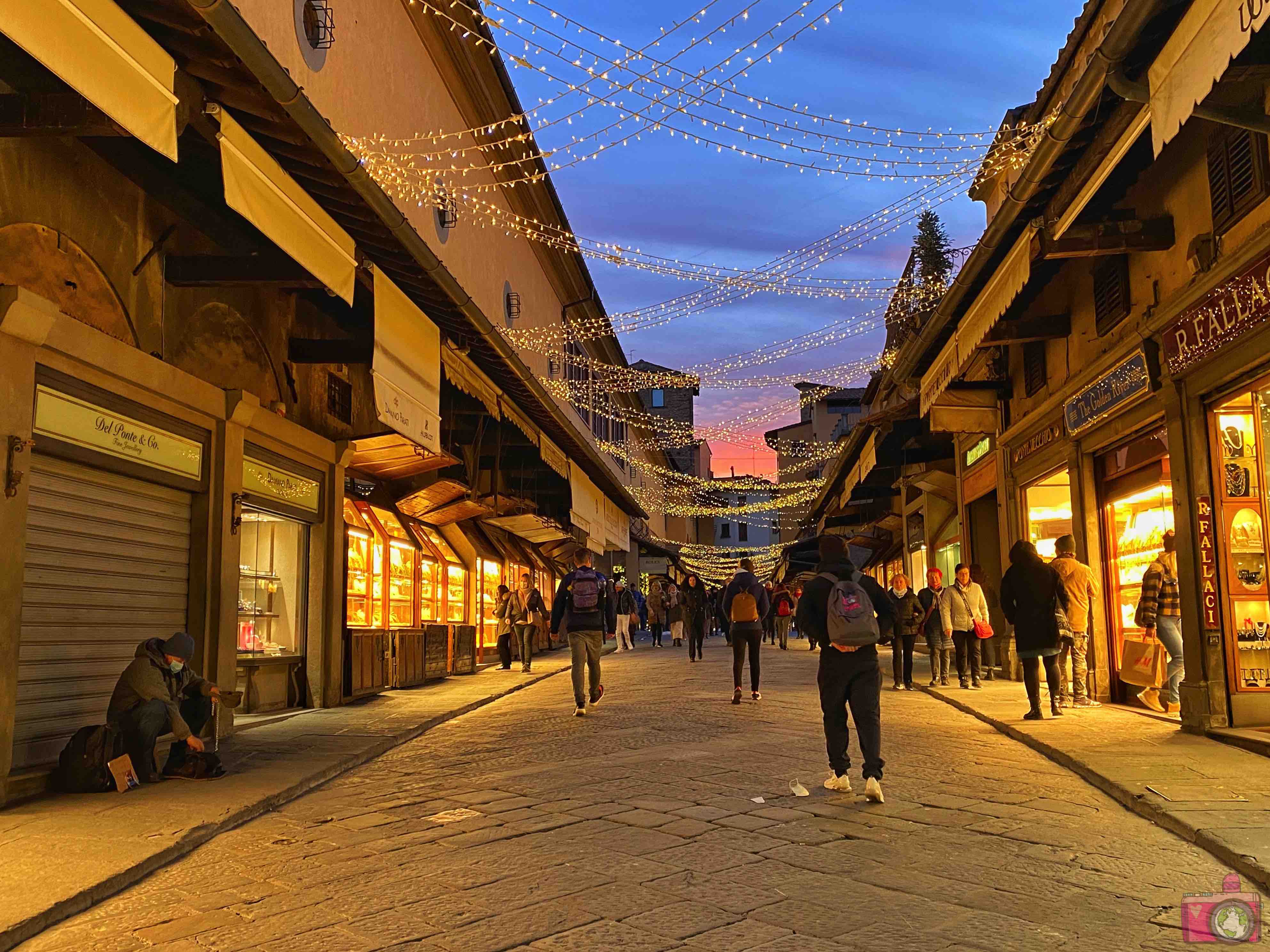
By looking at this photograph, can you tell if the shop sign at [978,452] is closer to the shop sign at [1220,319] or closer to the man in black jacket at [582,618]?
the shop sign at [1220,319]

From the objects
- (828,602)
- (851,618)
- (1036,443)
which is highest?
(1036,443)

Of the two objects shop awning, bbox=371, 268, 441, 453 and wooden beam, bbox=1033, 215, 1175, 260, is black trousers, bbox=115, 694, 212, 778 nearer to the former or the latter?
shop awning, bbox=371, 268, 441, 453

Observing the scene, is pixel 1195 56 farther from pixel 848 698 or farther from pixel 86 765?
pixel 86 765

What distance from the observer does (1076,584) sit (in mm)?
11953

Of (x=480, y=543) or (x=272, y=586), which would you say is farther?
(x=480, y=543)

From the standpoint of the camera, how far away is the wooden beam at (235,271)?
8977 mm

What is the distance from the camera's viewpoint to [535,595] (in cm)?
2075

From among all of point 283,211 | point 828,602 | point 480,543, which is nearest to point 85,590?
point 283,211

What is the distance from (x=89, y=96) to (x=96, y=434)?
322 centimetres

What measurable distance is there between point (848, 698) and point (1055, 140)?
444 cm

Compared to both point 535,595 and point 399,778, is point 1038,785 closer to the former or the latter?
point 399,778

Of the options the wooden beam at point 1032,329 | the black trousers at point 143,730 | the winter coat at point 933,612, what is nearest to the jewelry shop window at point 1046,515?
the winter coat at point 933,612

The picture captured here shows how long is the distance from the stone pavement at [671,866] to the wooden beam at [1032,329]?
217 inches

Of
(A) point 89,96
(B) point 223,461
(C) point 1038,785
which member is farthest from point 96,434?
(C) point 1038,785
